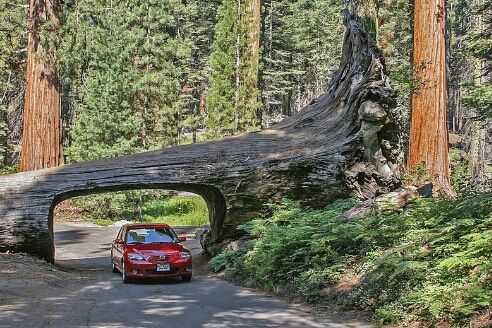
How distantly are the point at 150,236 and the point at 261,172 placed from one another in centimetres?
360

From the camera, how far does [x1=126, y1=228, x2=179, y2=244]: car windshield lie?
1464cm

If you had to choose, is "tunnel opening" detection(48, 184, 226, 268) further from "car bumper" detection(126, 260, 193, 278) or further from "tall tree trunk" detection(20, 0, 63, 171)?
"car bumper" detection(126, 260, 193, 278)

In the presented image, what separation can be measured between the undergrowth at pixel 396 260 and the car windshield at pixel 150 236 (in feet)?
8.07

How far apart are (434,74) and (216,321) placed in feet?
33.2

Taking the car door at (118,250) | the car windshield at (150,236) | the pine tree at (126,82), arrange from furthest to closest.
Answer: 1. the pine tree at (126,82)
2. the car windshield at (150,236)
3. the car door at (118,250)

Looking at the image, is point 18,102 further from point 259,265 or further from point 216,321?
point 216,321

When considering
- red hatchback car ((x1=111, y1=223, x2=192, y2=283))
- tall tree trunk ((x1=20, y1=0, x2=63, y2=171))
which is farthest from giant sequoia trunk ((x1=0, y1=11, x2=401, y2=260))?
tall tree trunk ((x1=20, y1=0, x2=63, y2=171))

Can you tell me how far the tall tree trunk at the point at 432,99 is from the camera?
1521 cm

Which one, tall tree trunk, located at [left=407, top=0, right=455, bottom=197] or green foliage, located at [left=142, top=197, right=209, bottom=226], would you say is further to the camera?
green foliage, located at [left=142, top=197, right=209, bottom=226]

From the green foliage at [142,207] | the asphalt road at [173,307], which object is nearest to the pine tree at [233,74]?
the green foliage at [142,207]

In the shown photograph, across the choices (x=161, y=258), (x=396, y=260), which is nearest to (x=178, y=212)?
(x=161, y=258)

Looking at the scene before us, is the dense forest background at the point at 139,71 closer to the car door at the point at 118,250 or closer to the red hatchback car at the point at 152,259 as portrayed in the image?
the car door at the point at 118,250

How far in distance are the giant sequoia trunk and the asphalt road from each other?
2471 millimetres

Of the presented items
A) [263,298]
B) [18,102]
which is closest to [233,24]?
[18,102]
